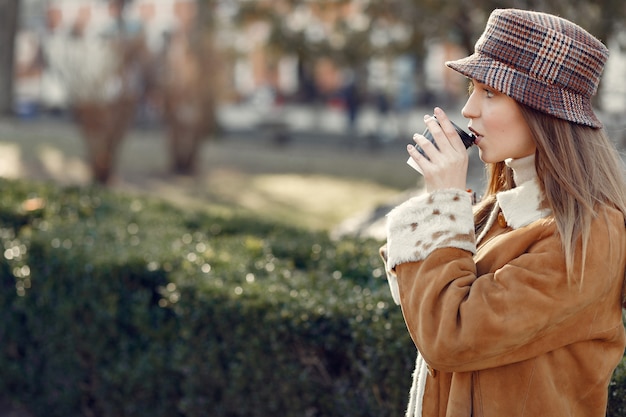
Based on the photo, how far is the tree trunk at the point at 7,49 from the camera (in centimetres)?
2242

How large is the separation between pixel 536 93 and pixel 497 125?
0.13 metres

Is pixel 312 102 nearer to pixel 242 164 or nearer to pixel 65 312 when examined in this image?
pixel 242 164

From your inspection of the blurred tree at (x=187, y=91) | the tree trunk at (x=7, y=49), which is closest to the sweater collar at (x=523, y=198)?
the blurred tree at (x=187, y=91)

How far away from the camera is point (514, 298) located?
6.07 ft

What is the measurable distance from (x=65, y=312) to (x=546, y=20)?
9.63 feet

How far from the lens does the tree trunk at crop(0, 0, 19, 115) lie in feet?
73.6

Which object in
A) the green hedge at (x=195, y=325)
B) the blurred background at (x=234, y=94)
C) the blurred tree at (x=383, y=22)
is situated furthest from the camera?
the blurred background at (x=234, y=94)

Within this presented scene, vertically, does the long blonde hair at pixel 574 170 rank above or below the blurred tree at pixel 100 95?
above

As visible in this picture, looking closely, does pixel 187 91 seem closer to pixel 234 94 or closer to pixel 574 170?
pixel 234 94

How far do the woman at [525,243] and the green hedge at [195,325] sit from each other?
89 centimetres

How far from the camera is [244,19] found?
1516 centimetres

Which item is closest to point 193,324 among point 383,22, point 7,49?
point 383,22

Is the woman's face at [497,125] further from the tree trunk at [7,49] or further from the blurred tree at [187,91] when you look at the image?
the tree trunk at [7,49]

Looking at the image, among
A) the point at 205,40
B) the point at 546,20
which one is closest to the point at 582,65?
the point at 546,20
